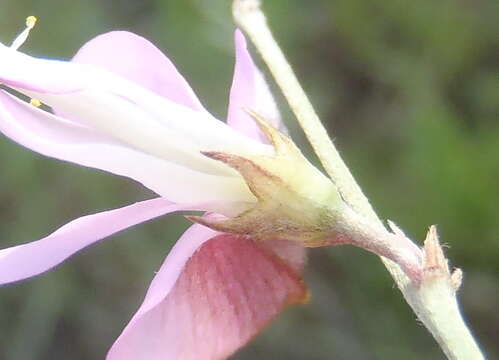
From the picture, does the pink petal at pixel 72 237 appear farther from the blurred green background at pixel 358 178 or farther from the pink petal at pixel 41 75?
the blurred green background at pixel 358 178

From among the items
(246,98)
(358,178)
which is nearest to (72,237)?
(246,98)

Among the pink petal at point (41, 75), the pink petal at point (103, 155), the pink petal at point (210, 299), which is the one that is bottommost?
the pink petal at point (210, 299)

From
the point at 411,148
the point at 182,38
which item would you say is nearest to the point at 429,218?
the point at 411,148

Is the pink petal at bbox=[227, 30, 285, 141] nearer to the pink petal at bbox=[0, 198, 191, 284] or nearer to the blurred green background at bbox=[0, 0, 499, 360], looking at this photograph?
the pink petal at bbox=[0, 198, 191, 284]

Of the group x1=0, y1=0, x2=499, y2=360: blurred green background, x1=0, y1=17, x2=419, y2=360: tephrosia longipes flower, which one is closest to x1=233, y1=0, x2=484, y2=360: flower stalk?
x1=0, y1=17, x2=419, y2=360: tephrosia longipes flower

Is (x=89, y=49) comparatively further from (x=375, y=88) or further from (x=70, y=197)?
(x=375, y=88)

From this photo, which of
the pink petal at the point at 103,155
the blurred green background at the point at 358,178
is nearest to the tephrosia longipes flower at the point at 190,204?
the pink petal at the point at 103,155

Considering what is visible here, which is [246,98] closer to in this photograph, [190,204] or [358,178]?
[190,204]

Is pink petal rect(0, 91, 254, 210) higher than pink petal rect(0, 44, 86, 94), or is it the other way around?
pink petal rect(0, 44, 86, 94)
